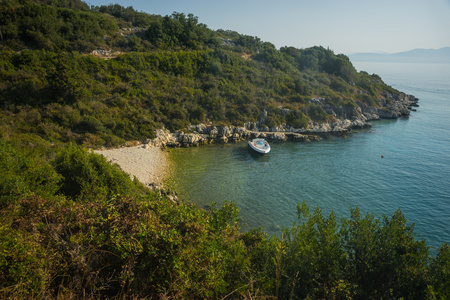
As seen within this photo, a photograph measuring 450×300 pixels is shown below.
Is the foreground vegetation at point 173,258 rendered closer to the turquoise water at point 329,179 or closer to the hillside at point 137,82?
the turquoise water at point 329,179

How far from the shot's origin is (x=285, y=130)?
3906 centimetres

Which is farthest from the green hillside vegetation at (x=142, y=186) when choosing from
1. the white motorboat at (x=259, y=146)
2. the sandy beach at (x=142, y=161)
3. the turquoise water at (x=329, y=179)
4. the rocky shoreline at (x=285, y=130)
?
the white motorboat at (x=259, y=146)

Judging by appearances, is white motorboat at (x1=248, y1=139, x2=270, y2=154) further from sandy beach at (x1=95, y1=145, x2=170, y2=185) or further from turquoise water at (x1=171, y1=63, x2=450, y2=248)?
sandy beach at (x1=95, y1=145, x2=170, y2=185)

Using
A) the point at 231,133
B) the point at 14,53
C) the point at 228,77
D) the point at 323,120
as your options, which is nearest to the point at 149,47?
the point at 228,77

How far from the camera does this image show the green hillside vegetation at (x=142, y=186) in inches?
210

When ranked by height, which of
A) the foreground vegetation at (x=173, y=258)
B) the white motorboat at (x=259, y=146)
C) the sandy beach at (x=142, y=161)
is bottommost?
the sandy beach at (x=142, y=161)

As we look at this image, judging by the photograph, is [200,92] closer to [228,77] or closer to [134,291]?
[228,77]

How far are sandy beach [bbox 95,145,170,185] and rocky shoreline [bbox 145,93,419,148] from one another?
228 cm

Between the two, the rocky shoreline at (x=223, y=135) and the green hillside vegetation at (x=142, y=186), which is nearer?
the green hillside vegetation at (x=142, y=186)

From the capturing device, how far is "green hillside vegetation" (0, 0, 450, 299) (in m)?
5.32

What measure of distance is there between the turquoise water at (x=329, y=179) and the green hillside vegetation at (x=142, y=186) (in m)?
2.59

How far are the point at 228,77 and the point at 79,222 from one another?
138ft

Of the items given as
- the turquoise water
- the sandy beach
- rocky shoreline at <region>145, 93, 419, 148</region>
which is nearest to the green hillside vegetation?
rocky shoreline at <region>145, 93, 419, 148</region>

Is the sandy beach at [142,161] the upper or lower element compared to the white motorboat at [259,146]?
lower
